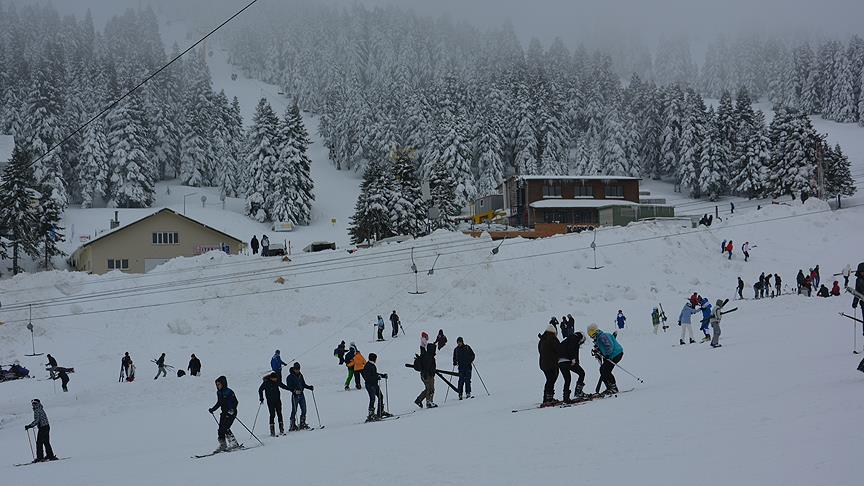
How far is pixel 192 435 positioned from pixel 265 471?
7.26 m

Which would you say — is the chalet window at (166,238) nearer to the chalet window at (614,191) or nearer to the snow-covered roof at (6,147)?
the snow-covered roof at (6,147)

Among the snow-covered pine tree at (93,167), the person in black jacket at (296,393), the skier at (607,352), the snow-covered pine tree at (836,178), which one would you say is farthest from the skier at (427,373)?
the snow-covered pine tree at (93,167)

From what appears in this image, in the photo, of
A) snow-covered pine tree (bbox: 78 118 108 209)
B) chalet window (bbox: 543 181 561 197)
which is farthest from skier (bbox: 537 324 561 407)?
snow-covered pine tree (bbox: 78 118 108 209)

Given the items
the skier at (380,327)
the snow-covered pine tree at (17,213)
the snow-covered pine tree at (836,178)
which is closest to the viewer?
the skier at (380,327)

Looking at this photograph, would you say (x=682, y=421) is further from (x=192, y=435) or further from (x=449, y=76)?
(x=449, y=76)

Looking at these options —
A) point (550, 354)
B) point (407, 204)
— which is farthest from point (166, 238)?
point (550, 354)

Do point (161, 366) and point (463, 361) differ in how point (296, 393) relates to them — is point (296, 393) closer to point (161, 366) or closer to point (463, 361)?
point (463, 361)

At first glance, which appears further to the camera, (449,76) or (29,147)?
(449,76)

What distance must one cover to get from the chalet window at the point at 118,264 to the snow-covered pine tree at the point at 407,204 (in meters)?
20.2

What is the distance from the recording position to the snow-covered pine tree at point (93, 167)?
73.8 meters

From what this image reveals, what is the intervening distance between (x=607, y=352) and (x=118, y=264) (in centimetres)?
4556

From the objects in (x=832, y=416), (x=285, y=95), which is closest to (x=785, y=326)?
(x=832, y=416)

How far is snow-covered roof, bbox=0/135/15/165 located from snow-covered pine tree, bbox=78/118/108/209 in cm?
692

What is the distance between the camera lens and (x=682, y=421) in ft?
30.7
